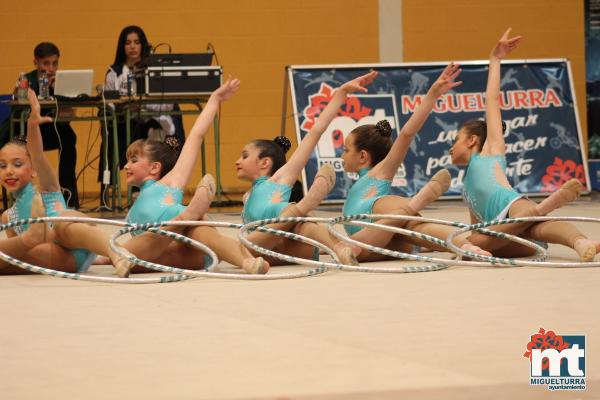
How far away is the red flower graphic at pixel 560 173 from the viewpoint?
363 inches

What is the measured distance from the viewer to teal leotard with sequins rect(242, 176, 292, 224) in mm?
4945

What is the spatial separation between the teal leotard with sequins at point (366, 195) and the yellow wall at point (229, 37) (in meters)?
5.52

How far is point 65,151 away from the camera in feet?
28.5

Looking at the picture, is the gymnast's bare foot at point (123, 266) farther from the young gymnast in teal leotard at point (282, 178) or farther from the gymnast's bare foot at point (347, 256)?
the gymnast's bare foot at point (347, 256)

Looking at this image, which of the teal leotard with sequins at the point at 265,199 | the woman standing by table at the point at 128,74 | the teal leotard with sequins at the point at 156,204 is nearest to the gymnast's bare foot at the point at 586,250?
the teal leotard with sequins at the point at 265,199

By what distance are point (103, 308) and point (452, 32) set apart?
8.11 meters

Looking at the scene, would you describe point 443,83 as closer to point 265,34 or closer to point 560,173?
point 560,173

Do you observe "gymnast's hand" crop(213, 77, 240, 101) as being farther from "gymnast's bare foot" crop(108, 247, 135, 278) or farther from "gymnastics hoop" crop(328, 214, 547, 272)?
"gymnast's bare foot" crop(108, 247, 135, 278)

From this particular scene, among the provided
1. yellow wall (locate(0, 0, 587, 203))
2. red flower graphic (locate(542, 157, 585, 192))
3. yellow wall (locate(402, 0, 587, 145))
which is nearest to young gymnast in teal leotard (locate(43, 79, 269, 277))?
red flower graphic (locate(542, 157, 585, 192))

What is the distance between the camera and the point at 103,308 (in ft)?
11.2

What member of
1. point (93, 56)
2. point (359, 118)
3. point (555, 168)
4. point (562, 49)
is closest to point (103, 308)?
point (359, 118)

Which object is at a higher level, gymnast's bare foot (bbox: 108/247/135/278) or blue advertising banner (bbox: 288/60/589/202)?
blue advertising banner (bbox: 288/60/589/202)

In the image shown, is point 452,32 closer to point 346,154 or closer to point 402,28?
point 402,28

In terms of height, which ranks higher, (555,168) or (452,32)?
(452,32)
